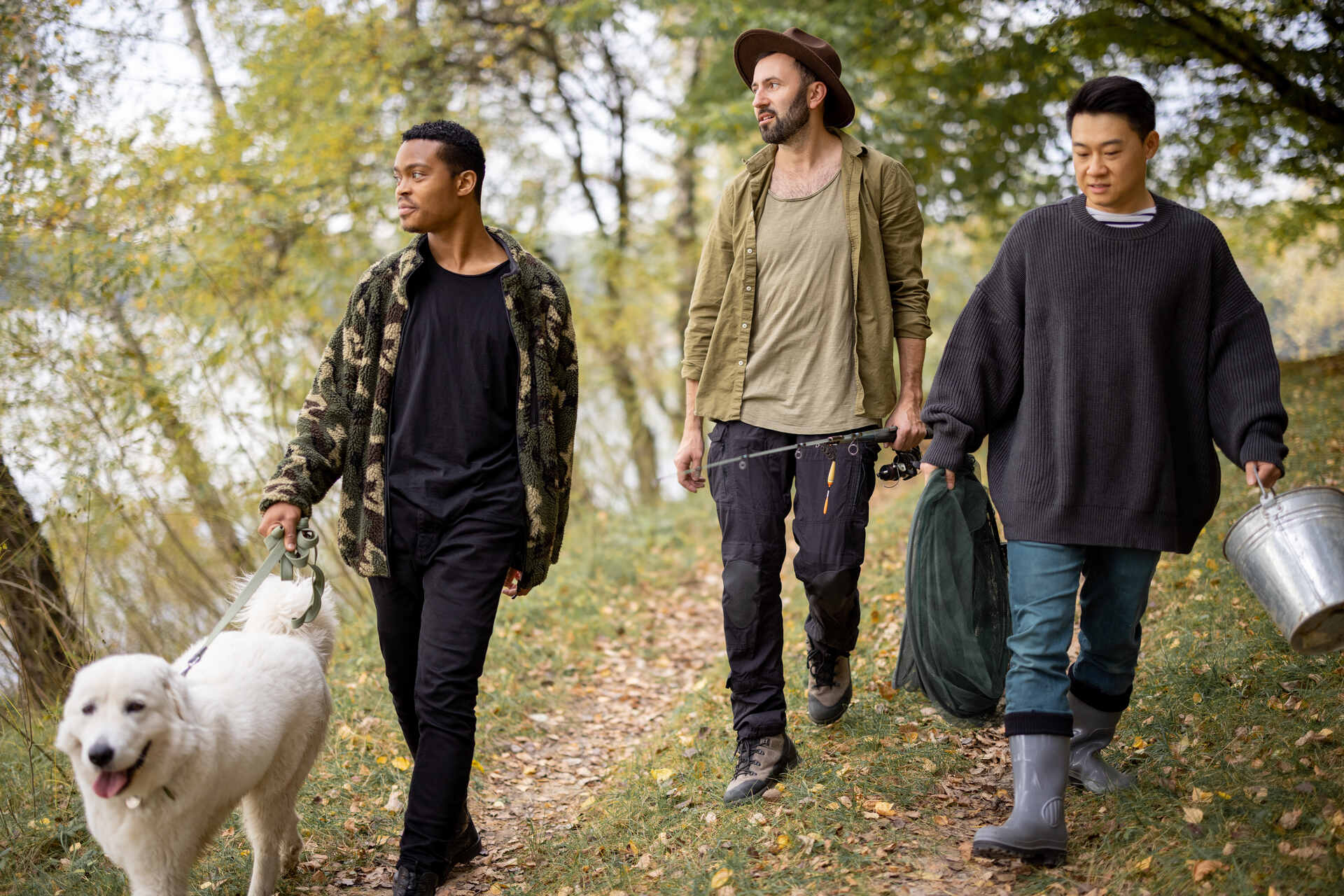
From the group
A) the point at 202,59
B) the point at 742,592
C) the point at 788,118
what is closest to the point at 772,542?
the point at 742,592

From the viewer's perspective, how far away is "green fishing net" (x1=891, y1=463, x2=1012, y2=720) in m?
3.92

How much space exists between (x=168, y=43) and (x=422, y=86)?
13.3 feet

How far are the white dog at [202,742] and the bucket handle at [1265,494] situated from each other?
3.05 metres

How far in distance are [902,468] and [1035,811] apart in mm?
1388

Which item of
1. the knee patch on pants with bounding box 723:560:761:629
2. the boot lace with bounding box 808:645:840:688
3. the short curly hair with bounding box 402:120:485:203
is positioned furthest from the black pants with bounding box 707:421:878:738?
the short curly hair with bounding box 402:120:485:203

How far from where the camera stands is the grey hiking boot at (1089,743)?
352 centimetres

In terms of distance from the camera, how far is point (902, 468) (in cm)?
400

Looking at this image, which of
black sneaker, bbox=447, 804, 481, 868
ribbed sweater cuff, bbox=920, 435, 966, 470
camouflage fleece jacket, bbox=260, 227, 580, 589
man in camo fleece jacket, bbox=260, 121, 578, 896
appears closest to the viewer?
ribbed sweater cuff, bbox=920, 435, 966, 470

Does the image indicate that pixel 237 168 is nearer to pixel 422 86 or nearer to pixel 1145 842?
pixel 422 86

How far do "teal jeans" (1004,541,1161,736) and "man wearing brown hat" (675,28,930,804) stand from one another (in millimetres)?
695

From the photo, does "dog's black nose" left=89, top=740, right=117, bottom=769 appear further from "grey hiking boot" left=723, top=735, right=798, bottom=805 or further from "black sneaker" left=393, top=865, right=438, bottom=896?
"grey hiking boot" left=723, top=735, right=798, bottom=805

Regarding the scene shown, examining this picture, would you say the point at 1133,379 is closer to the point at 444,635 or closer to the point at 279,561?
the point at 444,635

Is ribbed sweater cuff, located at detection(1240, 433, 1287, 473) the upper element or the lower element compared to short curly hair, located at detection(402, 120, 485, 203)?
lower

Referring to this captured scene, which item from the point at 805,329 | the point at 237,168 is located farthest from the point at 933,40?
the point at 805,329
